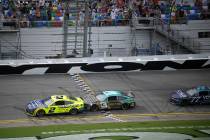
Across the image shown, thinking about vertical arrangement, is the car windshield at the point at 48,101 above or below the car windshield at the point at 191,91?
below

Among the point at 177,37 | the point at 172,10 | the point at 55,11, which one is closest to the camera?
the point at 55,11

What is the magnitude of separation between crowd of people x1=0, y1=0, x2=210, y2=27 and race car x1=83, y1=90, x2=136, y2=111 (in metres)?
8.93

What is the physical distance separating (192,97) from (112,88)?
4676mm

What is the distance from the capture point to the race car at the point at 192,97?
30078 mm

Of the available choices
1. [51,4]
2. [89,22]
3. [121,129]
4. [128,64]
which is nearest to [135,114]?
[121,129]

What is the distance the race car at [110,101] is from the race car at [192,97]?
2.15 metres

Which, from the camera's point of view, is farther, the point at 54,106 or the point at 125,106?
the point at 125,106

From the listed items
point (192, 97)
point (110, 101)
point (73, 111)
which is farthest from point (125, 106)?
point (192, 97)

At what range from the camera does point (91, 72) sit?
35531 mm

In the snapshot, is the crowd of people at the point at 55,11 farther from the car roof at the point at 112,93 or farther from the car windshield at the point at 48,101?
the car windshield at the point at 48,101

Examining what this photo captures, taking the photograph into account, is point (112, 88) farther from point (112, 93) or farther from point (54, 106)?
point (54, 106)

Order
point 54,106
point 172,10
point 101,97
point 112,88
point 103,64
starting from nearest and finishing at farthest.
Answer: point 54,106 → point 101,97 → point 112,88 → point 103,64 → point 172,10

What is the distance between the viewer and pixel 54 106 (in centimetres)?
2836

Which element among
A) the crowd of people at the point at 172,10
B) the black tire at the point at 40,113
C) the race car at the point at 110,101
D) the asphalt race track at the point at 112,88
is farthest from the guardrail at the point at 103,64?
the black tire at the point at 40,113
